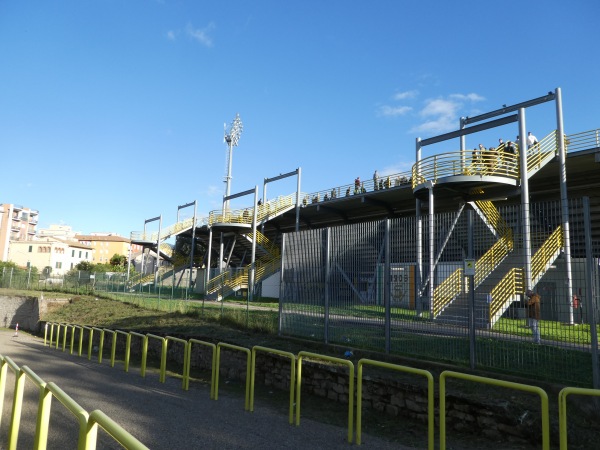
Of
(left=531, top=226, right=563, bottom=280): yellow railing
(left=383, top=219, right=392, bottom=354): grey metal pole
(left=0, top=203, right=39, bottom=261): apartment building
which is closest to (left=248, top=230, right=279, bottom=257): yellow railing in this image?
(left=383, top=219, right=392, bottom=354): grey metal pole

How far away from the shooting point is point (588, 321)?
6.69 m

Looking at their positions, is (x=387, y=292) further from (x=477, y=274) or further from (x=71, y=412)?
(x=71, y=412)

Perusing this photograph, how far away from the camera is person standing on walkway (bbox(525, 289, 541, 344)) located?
7.25 m

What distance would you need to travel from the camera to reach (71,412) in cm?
459

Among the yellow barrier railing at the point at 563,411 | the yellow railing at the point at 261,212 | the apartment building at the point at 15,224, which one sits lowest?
the yellow barrier railing at the point at 563,411

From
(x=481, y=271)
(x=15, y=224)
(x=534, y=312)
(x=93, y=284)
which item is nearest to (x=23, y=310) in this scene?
(x=93, y=284)

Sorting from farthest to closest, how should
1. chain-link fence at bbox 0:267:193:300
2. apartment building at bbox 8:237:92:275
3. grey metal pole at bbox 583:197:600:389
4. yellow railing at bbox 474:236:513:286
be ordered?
apartment building at bbox 8:237:92:275, chain-link fence at bbox 0:267:193:300, yellow railing at bbox 474:236:513:286, grey metal pole at bbox 583:197:600:389

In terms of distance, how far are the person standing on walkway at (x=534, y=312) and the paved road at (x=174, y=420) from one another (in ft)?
9.87

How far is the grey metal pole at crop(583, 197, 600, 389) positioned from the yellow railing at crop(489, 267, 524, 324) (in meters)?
1.03

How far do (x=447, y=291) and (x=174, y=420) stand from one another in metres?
5.24

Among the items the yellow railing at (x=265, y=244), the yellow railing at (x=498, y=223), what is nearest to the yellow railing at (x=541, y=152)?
the yellow railing at (x=498, y=223)

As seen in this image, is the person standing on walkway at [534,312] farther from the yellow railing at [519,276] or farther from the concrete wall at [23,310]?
the concrete wall at [23,310]

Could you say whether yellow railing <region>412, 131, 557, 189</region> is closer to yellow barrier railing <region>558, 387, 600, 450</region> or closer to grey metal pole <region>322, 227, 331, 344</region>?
grey metal pole <region>322, 227, 331, 344</region>

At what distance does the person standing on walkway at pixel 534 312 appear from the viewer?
7.25m
